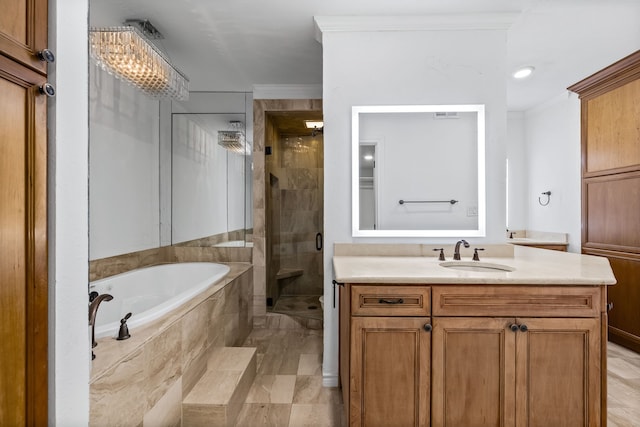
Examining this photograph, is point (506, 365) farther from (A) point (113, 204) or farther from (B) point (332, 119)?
(A) point (113, 204)

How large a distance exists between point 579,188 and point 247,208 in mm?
3336

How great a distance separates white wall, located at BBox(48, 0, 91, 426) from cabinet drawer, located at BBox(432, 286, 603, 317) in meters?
1.34

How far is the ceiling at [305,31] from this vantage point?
1.91m

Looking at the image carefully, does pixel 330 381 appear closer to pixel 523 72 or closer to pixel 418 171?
pixel 418 171

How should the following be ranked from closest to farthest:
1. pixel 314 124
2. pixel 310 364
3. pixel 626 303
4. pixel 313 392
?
pixel 313 392 → pixel 310 364 → pixel 626 303 → pixel 314 124

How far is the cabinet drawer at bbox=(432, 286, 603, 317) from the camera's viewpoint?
1411 millimetres

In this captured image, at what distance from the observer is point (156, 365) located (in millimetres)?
1421

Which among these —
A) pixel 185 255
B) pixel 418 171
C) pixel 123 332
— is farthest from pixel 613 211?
pixel 185 255

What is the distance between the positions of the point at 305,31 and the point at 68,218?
1919mm

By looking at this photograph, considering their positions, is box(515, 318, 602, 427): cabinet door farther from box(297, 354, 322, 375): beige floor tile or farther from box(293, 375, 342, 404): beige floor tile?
box(297, 354, 322, 375): beige floor tile

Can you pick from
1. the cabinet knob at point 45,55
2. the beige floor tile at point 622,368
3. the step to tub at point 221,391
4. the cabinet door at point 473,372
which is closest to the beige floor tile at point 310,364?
the step to tub at point 221,391

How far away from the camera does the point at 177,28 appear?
7.09 ft

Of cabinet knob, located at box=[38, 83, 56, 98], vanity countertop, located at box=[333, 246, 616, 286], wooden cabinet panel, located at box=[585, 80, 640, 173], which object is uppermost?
wooden cabinet panel, located at box=[585, 80, 640, 173]

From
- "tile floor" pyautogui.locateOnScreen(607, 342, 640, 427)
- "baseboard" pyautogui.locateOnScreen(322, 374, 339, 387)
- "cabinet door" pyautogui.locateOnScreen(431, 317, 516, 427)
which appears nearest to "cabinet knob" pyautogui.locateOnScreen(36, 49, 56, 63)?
"cabinet door" pyautogui.locateOnScreen(431, 317, 516, 427)
